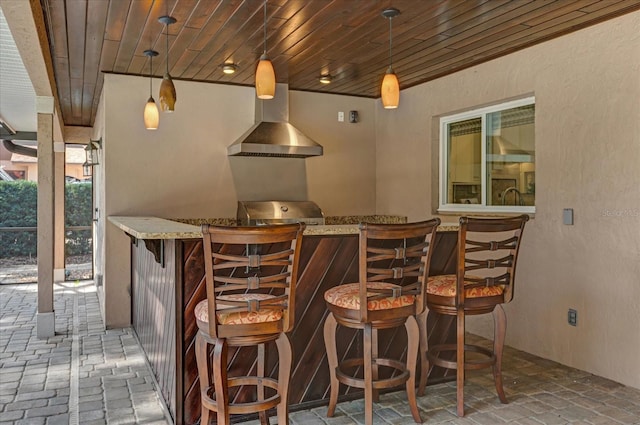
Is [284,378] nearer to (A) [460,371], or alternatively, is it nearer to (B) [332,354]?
(B) [332,354]

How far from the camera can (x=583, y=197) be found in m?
3.56

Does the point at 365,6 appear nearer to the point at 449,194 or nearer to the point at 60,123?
the point at 449,194

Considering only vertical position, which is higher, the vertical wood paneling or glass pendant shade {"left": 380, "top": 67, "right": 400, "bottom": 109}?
glass pendant shade {"left": 380, "top": 67, "right": 400, "bottom": 109}

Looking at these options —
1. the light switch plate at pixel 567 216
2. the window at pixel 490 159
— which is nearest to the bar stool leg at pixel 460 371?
the light switch plate at pixel 567 216

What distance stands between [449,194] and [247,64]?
Result: 2329 millimetres

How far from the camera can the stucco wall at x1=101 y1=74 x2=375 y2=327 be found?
185 inches

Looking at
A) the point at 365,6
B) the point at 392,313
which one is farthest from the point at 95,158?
the point at 392,313

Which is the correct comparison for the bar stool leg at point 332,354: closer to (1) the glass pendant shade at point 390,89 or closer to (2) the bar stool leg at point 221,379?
(2) the bar stool leg at point 221,379

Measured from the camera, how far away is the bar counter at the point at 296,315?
8.46ft

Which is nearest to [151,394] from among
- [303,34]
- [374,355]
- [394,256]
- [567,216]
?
[374,355]

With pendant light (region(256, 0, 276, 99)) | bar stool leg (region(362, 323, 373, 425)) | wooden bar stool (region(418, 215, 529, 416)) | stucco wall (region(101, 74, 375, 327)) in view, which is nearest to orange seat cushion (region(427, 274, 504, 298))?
wooden bar stool (region(418, 215, 529, 416))

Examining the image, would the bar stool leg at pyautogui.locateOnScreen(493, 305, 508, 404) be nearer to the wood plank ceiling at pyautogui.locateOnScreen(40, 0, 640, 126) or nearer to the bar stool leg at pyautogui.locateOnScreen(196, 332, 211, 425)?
the bar stool leg at pyautogui.locateOnScreen(196, 332, 211, 425)

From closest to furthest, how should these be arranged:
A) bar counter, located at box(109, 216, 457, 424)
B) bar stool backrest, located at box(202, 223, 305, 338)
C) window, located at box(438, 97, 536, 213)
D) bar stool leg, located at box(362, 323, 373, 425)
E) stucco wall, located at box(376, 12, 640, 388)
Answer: bar stool backrest, located at box(202, 223, 305, 338), bar stool leg, located at box(362, 323, 373, 425), bar counter, located at box(109, 216, 457, 424), stucco wall, located at box(376, 12, 640, 388), window, located at box(438, 97, 536, 213)

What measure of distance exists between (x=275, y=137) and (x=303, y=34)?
1.35 meters
